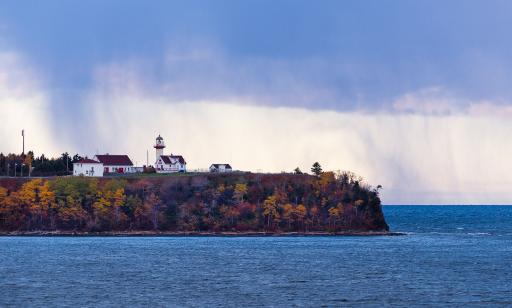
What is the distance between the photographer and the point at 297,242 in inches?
6644

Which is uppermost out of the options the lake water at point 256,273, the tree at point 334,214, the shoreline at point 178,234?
the tree at point 334,214

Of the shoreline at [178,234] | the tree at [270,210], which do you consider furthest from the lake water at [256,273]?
the tree at [270,210]

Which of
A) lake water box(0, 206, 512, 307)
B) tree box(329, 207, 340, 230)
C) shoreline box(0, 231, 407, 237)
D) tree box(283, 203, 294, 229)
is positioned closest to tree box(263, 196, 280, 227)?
tree box(283, 203, 294, 229)

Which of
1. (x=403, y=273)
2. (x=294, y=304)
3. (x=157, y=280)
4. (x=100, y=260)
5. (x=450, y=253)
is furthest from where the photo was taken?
(x=450, y=253)

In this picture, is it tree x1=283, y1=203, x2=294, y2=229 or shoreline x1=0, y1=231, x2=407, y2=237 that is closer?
shoreline x1=0, y1=231, x2=407, y2=237

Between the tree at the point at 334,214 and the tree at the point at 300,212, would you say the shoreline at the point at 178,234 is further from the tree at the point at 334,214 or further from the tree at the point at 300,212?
the tree at the point at 334,214

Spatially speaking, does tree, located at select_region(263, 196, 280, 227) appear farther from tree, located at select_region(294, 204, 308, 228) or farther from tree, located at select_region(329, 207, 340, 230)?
tree, located at select_region(329, 207, 340, 230)

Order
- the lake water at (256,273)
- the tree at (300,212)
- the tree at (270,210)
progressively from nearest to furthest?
the lake water at (256,273), the tree at (300,212), the tree at (270,210)

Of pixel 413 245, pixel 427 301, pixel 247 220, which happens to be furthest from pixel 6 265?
pixel 247 220

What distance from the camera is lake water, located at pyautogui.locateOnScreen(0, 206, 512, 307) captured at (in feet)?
262

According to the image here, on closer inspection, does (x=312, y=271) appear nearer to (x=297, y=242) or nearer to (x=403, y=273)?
(x=403, y=273)

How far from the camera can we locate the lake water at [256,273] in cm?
7988

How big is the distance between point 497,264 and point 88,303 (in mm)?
60535

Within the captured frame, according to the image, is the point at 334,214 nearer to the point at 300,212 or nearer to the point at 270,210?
the point at 300,212
